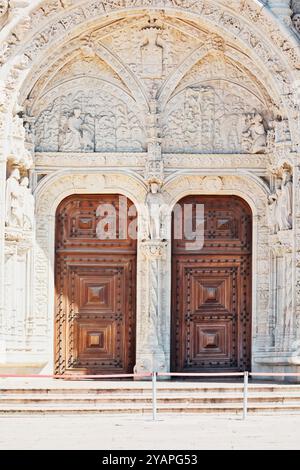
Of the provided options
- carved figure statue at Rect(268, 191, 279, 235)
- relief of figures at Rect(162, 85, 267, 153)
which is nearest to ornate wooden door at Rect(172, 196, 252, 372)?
carved figure statue at Rect(268, 191, 279, 235)

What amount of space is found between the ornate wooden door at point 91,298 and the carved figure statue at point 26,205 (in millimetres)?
624

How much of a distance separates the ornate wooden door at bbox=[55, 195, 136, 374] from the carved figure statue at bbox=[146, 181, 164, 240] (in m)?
0.49

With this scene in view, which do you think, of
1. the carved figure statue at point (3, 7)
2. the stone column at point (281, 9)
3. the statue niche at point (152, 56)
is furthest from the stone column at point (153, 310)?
the carved figure statue at point (3, 7)

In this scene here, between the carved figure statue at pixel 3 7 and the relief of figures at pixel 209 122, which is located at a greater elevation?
the carved figure statue at pixel 3 7

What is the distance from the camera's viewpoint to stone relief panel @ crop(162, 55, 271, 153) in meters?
18.6

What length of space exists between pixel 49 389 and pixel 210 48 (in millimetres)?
5636

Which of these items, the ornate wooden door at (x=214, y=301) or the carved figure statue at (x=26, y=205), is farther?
the ornate wooden door at (x=214, y=301)

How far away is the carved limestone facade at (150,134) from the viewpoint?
1753 centimetres

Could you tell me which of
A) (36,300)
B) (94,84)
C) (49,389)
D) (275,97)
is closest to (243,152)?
(275,97)

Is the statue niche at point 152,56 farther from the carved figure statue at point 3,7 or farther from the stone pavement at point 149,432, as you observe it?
the stone pavement at point 149,432

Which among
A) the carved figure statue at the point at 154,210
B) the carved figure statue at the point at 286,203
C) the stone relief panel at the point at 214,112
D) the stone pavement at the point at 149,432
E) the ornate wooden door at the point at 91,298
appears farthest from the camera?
the stone relief panel at the point at 214,112

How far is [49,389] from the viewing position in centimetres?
1562
